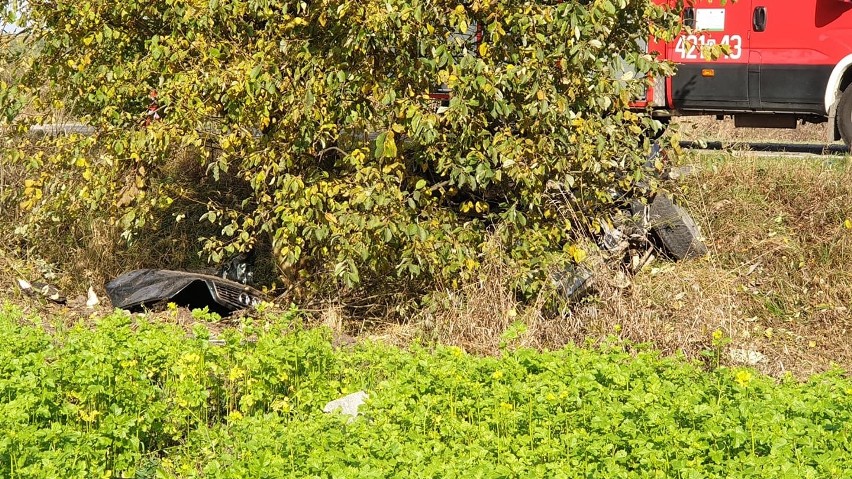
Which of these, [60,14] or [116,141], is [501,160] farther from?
[60,14]

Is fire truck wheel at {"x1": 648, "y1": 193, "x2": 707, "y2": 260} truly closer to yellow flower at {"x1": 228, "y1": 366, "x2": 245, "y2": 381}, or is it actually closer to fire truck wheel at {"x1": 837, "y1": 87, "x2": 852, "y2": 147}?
fire truck wheel at {"x1": 837, "y1": 87, "x2": 852, "y2": 147}

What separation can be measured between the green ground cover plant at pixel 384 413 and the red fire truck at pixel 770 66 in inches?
250

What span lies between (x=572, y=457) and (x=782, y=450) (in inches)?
36.6

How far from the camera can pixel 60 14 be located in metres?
8.55

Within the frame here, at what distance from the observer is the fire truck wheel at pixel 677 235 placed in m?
9.11

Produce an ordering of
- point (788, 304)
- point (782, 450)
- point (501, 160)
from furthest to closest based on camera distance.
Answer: point (788, 304) → point (501, 160) → point (782, 450)

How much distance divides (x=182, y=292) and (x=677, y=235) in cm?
395

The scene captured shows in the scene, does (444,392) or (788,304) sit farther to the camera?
(788,304)

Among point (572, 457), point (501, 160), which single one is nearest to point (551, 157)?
point (501, 160)

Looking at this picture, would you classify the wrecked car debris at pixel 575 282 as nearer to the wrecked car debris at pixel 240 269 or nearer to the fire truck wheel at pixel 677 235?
the fire truck wheel at pixel 677 235

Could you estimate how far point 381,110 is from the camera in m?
8.09

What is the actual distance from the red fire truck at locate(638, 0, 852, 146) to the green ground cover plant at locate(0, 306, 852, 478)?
6360mm

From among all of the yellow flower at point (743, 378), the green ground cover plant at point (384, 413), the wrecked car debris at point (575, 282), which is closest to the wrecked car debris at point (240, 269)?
the green ground cover plant at point (384, 413)

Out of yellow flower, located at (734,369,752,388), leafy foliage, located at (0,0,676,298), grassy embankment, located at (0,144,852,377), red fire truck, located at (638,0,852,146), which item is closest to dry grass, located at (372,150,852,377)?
grassy embankment, located at (0,144,852,377)
